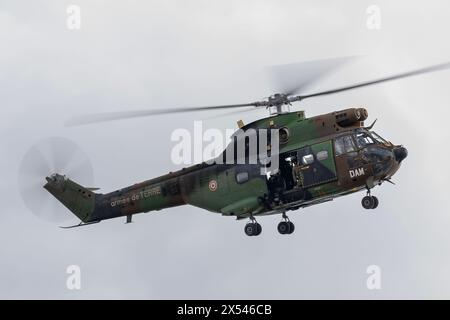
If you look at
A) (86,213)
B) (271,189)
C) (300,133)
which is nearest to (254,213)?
(271,189)

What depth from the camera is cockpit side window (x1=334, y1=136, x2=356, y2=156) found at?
4200 centimetres

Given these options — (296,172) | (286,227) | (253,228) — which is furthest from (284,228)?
(296,172)

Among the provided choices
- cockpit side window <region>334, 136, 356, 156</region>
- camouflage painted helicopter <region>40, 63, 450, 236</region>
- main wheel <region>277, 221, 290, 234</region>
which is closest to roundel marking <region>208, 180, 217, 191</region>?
camouflage painted helicopter <region>40, 63, 450, 236</region>

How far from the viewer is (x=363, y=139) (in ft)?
139

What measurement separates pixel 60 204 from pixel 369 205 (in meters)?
16.6

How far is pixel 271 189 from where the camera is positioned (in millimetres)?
43250

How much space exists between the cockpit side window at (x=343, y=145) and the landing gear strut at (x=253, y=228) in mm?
5152

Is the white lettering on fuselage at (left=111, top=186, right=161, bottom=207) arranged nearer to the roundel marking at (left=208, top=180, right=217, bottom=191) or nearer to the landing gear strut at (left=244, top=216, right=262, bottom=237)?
the roundel marking at (left=208, top=180, right=217, bottom=191)

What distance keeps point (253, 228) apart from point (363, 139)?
643cm

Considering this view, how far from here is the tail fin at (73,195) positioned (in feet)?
161

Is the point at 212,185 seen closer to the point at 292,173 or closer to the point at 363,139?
the point at 292,173

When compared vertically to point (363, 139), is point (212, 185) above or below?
below

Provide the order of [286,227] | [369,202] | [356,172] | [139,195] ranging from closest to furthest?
1. [356,172]
2. [369,202]
3. [286,227]
4. [139,195]

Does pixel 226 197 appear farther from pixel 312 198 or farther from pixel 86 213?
pixel 86 213
